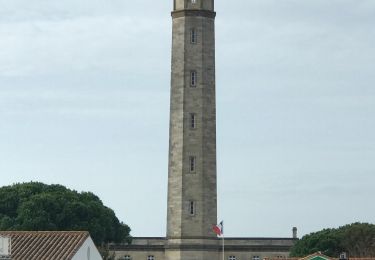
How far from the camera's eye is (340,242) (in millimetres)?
105250

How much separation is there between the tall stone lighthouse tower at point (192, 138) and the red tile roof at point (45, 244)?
3264 centimetres

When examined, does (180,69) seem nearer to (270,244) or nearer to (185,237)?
(185,237)

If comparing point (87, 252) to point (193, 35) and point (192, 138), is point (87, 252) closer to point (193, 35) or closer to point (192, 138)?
point (192, 138)

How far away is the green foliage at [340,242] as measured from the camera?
102000 mm

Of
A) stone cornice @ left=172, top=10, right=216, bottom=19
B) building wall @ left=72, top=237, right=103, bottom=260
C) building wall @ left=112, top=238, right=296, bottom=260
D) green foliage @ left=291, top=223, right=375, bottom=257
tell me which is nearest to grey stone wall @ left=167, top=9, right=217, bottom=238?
stone cornice @ left=172, top=10, right=216, bottom=19

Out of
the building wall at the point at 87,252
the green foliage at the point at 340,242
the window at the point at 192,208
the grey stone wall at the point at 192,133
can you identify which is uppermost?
the grey stone wall at the point at 192,133

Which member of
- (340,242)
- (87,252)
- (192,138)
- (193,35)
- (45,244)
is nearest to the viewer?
(45,244)

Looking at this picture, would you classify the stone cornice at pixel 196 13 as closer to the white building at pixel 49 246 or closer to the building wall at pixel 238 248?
the building wall at pixel 238 248

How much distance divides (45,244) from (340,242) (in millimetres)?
48676

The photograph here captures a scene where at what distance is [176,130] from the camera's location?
9606cm

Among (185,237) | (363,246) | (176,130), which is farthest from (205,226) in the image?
(363,246)

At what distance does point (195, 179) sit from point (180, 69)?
30.8 feet

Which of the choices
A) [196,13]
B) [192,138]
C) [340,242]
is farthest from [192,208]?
[340,242]

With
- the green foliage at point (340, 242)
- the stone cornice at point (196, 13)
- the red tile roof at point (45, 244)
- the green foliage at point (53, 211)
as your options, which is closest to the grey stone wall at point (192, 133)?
the stone cornice at point (196, 13)
